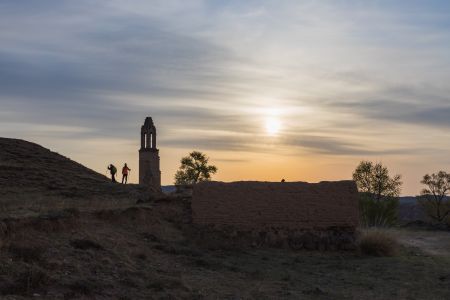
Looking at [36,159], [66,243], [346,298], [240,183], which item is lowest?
[346,298]

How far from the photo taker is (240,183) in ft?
65.8

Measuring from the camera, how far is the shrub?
18797 millimetres

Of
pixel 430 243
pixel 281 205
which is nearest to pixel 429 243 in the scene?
pixel 430 243

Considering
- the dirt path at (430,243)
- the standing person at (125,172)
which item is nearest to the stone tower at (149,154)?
the standing person at (125,172)

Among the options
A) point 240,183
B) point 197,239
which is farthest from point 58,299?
point 240,183

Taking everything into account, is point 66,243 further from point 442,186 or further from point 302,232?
point 442,186

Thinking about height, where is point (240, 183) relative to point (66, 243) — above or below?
above

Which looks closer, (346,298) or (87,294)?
(87,294)

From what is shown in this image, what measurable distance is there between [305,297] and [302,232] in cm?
744

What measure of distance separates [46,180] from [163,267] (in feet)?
46.7

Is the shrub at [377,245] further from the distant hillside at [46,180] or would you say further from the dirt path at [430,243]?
the distant hillside at [46,180]

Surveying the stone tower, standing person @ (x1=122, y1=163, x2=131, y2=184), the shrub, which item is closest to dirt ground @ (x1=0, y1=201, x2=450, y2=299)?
the shrub

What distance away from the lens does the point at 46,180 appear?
26.6 m

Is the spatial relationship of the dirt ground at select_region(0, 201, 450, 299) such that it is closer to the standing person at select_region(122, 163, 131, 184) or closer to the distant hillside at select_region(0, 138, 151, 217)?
the distant hillside at select_region(0, 138, 151, 217)
